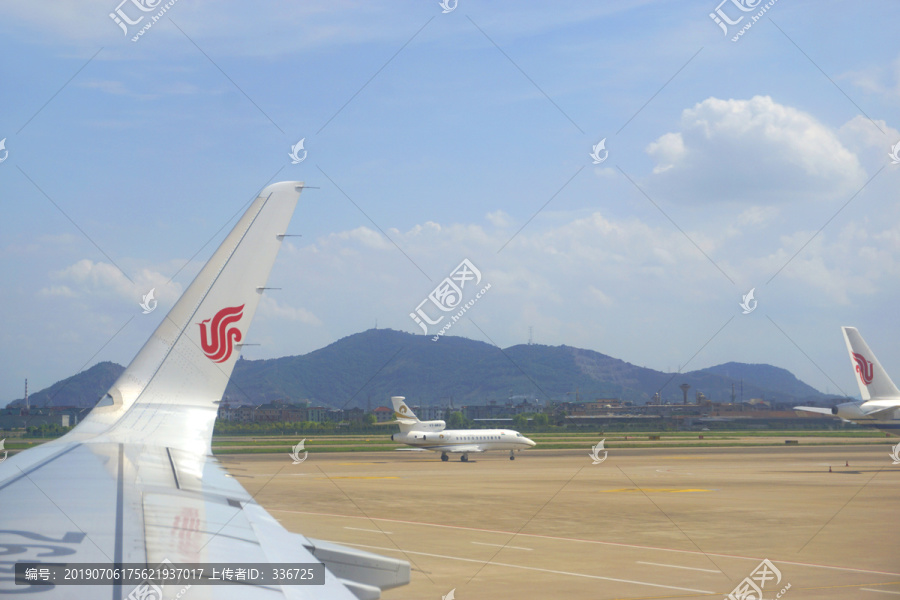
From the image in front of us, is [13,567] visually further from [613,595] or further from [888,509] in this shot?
[888,509]

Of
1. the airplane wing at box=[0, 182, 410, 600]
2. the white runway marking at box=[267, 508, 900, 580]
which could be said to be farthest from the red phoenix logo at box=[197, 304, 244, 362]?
the white runway marking at box=[267, 508, 900, 580]

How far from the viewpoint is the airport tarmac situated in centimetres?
1788

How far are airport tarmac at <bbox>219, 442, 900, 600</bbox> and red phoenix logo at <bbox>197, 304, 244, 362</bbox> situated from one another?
1187 mm

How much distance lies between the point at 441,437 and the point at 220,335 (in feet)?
212

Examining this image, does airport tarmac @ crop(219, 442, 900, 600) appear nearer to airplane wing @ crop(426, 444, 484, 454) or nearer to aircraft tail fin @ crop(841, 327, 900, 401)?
aircraft tail fin @ crop(841, 327, 900, 401)

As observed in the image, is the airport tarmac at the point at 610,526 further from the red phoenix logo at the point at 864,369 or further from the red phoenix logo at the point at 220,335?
→ the red phoenix logo at the point at 864,369

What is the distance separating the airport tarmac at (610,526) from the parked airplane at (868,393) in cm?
376

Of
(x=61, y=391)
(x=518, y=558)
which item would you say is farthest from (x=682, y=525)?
(x=61, y=391)

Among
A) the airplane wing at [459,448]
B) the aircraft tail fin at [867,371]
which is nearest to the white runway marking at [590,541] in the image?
the aircraft tail fin at [867,371]

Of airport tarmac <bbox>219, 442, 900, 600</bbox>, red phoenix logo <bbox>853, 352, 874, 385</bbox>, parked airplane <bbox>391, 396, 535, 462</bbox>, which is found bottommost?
airport tarmac <bbox>219, 442, 900, 600</bbox>

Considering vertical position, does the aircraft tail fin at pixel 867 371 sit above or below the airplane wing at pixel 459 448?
above

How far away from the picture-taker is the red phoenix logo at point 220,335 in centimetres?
862

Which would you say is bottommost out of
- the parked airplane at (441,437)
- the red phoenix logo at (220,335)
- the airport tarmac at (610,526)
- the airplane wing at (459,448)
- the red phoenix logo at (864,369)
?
the airport tarmac at (610,526)

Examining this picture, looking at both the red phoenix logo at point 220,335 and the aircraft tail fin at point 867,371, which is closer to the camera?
the red phoenix logo at point 220,335
